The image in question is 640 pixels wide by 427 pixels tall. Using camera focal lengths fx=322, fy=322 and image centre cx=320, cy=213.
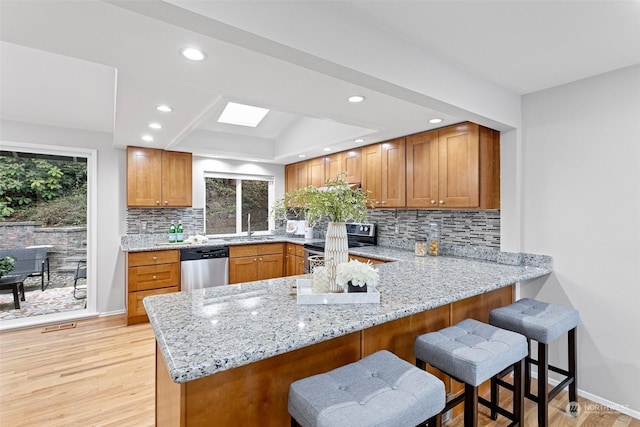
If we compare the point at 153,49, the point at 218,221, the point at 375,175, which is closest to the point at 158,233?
the point at 218,221

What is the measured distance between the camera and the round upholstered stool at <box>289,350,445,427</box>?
1.04 meters

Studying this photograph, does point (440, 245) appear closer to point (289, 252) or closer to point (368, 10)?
point (289, 252)

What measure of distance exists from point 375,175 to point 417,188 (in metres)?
0.62

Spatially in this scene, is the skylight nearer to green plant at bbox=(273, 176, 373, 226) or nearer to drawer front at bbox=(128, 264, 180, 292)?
drawer front at bbox=(128, 264, 180, 292)

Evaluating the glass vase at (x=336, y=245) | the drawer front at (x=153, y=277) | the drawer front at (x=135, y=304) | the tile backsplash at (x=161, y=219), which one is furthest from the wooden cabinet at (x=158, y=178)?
the glass vase at (x=336, y=245)

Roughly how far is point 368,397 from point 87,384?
2.55 metres

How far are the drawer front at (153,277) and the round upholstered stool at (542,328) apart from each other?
11.5 feet

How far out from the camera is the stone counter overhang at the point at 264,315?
1062mm

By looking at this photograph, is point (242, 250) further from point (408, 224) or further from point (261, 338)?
point (261, 338)

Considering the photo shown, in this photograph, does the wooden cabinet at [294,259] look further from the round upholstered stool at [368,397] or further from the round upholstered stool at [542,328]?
the round upholstered stool at [368,397]

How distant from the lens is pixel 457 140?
2969mm

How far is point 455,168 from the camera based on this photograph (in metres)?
2.98

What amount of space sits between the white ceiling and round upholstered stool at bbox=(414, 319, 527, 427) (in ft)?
4.51

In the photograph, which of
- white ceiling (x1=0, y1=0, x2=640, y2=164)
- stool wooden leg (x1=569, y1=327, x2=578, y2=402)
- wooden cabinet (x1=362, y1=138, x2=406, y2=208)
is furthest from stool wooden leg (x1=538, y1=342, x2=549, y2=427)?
wooden cabinet (x1=362, y1=138, x2=406, y2=208)
